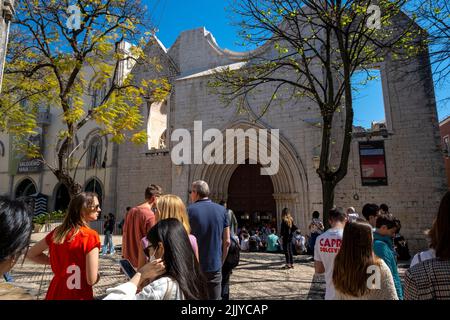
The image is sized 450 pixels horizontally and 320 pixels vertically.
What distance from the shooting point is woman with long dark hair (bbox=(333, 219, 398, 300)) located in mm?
2072

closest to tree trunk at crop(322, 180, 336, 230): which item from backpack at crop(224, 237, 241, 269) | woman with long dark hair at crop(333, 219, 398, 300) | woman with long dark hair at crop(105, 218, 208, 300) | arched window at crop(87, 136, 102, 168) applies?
backpack at crop(224, 237, 241, 269)

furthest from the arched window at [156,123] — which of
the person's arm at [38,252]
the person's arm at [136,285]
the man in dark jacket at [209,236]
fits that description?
the person's arm at [136,285]

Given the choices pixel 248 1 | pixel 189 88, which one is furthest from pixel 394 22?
pixel 189 88

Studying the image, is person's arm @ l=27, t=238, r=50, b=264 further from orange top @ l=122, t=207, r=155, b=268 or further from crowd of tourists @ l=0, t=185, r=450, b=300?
orange top @ l=122, t=207, r=155, b=268

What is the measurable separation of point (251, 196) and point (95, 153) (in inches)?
406

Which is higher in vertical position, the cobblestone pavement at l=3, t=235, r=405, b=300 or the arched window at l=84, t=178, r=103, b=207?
the arched window at l=84, t=178, r=103, b=207

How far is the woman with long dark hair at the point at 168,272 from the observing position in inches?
59.3

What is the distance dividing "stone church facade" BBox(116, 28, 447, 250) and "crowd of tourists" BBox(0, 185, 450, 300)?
6.01m

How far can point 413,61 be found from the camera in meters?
11.3

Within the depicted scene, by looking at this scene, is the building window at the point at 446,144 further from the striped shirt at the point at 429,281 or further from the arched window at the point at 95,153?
the arched window at the point at 95,153

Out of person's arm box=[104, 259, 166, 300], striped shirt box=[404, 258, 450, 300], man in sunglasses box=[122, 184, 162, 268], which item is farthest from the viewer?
man in sunglasses box=[122, 184, 162, 268]

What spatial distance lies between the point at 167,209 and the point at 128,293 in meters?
1.16

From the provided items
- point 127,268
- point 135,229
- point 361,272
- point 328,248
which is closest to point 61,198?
point 135,229

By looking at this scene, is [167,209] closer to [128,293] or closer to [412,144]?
[128,293]
